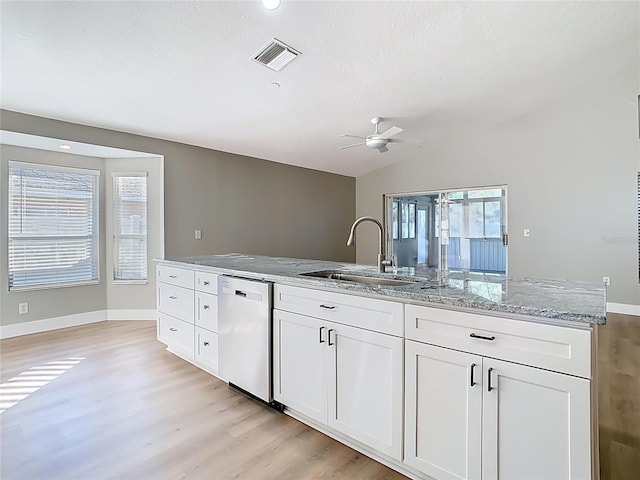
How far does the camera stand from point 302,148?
5664mm

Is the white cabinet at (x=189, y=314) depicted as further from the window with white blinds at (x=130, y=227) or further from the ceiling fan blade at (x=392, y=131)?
Result: the ceiling fan blade at (x=392, y=131)

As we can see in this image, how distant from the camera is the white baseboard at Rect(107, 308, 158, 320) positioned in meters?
4.69

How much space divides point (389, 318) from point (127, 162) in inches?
176

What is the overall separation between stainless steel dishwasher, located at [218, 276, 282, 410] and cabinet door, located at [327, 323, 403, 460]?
0.54m

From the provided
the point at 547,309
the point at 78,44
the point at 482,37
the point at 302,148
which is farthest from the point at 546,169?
the point at 78,44

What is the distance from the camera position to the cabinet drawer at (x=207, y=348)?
2801 millimetres

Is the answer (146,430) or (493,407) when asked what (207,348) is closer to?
(146,430)

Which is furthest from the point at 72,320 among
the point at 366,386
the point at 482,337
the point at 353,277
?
the point at 482,337

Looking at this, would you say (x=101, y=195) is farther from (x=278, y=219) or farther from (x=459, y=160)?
(x=459, y=160)

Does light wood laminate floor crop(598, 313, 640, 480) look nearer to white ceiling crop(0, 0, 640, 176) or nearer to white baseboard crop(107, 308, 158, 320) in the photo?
white ceiling crop(0, 0, 640, 176)

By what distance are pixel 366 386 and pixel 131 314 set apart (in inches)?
161

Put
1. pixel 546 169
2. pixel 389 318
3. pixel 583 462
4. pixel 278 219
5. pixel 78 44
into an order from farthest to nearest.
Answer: pixel 278 219 < pixel 546 169 < pixel 78 44 < pixel 389 318 < pixel 583 462

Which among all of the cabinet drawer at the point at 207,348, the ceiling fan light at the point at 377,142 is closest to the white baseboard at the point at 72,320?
the cabinet drawer at the point at 207,348

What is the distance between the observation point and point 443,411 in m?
1.50
